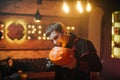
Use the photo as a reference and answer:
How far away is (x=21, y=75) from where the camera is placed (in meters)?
9.10

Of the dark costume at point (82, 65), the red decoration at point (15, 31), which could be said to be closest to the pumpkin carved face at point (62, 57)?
the dark costume at point (82, 65)

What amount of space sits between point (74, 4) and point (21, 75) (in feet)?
13.7

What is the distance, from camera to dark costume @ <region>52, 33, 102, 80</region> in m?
4.06

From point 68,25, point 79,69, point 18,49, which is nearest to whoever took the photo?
point 79,69

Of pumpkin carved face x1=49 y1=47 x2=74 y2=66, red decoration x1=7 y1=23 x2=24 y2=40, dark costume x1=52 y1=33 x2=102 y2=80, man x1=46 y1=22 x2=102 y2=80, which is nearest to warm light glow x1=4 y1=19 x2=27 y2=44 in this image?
red decoration x1=7 y1=23 x2=24 y2=40

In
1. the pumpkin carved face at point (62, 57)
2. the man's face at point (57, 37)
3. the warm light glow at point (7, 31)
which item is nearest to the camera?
the pumpkin carved face at point (62, 57)

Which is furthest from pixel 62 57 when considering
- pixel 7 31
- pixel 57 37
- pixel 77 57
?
→ pixel 7 31

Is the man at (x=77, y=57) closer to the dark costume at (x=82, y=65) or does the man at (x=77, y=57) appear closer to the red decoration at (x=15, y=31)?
the dark costume at (x=82, y=65)

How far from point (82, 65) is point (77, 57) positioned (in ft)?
0.81

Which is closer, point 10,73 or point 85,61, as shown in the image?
point 85,61

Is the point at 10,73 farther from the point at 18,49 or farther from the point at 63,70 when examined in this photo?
the point at 63,70

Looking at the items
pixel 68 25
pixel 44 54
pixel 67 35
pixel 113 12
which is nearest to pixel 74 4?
pixel 68 25

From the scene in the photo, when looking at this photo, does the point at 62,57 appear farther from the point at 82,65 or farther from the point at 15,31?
the point at 15,31

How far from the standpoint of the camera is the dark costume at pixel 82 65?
406cm
